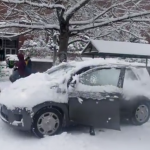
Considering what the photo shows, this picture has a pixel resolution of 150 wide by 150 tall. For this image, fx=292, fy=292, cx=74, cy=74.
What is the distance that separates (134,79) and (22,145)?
3154 mm

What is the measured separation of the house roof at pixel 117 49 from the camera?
474 inches

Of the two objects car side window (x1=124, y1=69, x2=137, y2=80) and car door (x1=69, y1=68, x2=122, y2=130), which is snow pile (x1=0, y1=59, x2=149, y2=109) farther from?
car side window (x1=124, y1=69, x2=137, y2=80)

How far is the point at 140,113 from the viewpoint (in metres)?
7.02

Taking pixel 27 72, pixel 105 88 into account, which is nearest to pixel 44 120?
pixel 105 88

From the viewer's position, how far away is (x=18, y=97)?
5.87 m

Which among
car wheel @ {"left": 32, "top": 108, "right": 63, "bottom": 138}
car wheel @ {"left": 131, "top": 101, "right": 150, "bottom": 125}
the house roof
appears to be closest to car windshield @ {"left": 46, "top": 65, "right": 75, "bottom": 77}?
car wheel @ {"left": 32, "top": 108, "right": 63, "bottom": 138}

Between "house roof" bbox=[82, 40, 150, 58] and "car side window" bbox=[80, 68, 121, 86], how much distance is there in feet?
17.1

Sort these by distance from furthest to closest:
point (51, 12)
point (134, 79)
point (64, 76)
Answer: point (51, 12), point (134, 79), point (64, 76)

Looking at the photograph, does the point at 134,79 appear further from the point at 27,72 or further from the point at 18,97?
the point at 27,72

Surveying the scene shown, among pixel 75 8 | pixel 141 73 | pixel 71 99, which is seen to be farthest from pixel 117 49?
pixel 71 99

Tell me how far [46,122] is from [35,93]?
617 mm

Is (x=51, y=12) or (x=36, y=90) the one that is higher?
(x=51, y=12)

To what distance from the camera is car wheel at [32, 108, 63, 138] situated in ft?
18.9

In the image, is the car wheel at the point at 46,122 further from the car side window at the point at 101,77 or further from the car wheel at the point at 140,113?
the car wheel at the point at 140,113
